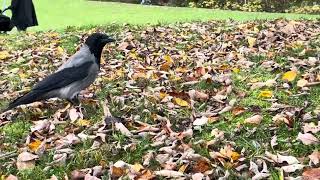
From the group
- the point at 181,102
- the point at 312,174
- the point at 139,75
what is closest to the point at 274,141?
the point at 312,174

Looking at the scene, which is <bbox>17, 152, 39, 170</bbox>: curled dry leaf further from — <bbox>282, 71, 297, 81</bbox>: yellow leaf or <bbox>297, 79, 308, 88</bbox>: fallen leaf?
<bbox>282, 71, 297, 81</bbox>: yellow leaf

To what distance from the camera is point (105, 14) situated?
1939cm

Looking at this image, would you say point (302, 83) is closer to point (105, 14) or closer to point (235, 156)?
point (235, 156)

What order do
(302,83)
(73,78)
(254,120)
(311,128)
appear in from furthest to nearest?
(302,83), (73,78), (254,120), (311,128)

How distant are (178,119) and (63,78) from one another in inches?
45.7

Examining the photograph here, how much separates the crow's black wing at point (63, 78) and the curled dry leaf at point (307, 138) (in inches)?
83.8

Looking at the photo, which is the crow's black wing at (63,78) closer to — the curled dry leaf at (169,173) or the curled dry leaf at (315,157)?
the curled dry leaf at (169,173)

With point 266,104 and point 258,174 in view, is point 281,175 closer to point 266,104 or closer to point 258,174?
point 258,174

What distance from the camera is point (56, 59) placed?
26.2ft

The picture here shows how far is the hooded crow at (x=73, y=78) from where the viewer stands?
15.8 ft

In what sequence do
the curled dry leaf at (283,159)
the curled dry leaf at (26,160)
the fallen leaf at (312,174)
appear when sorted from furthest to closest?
the curled dry leaf at (26,160), the curled dry leaf at (283,159), the fallen leaf at (312,174)

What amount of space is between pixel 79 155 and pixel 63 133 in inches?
25.3

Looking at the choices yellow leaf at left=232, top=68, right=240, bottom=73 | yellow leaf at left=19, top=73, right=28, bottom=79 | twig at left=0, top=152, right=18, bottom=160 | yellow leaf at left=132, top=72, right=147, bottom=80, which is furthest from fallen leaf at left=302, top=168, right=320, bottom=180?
yellow leaf at left=19, top=73, right=28, bottom=79

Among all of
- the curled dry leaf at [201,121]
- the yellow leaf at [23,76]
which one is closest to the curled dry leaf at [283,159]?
the curled dry leaf at [201,121]
